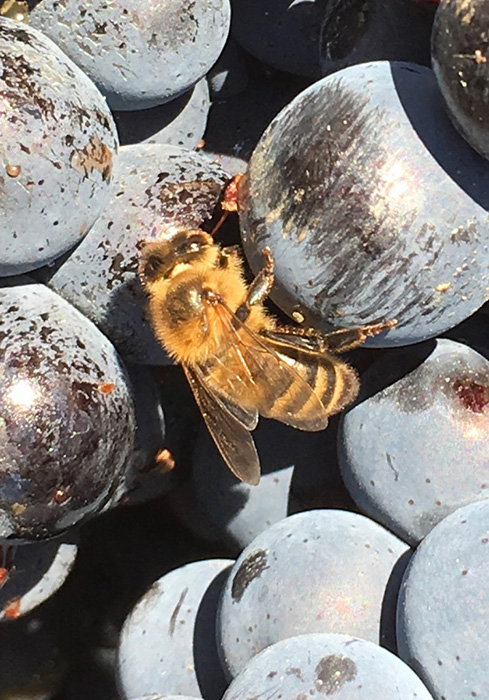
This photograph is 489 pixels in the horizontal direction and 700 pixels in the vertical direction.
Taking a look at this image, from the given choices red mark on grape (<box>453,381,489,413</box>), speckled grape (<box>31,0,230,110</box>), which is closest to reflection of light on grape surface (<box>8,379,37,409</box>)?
speckled grape (<box>31,0,230,110</box>)

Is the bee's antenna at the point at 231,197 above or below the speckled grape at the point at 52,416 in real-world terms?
above

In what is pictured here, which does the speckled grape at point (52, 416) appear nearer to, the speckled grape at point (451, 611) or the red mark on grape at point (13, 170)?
the red mark on grape at point (13, 170)

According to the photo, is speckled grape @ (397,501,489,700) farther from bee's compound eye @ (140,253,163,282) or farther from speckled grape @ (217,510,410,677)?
bee's compound eye @ (140,253,163,282)

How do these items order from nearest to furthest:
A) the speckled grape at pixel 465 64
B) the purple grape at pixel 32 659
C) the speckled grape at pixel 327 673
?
the speckled grape at pixel 465 64 < the speckled grape at pixel 327 673 < the purple grape at pixel 32 659

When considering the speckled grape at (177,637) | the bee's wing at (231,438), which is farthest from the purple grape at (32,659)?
the bee's wing at (231,438)

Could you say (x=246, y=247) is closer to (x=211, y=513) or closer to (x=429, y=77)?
(x=429, y=77)

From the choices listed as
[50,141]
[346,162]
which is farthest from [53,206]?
[346,162]
